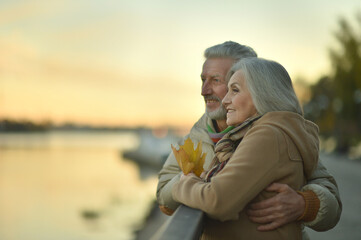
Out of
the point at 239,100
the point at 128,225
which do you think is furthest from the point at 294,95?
the point at 128,225

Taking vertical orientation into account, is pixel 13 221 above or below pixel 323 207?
below

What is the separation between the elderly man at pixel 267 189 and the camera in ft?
6.25

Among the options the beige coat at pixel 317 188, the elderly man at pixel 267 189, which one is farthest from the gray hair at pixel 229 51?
the beige coat at pixel 317 188

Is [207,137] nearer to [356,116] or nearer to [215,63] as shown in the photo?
[215,63]

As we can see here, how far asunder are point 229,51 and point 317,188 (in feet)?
4.00

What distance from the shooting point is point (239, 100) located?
200 cm

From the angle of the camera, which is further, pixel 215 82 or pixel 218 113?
pixel 215 82

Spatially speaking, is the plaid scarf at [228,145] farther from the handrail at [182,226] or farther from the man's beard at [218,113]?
the man's beard at [218,113]

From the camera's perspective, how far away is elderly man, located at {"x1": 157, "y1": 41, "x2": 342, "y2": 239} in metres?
1.91

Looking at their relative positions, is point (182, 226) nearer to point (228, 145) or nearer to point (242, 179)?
point (242, 179)

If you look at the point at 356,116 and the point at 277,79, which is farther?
the point at 356,116

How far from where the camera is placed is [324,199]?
2127 millimetres

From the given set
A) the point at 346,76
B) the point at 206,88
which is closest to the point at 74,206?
the point at 346,76

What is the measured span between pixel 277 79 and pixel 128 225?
15.1 metres
